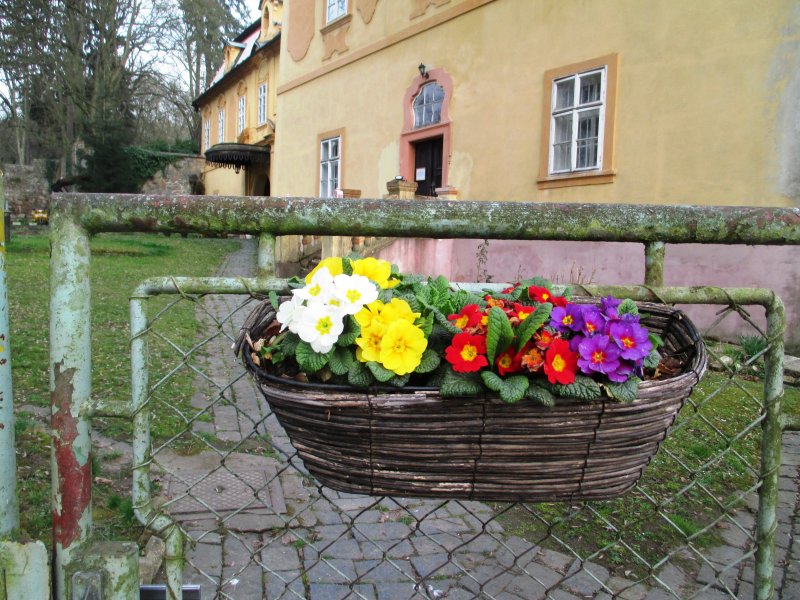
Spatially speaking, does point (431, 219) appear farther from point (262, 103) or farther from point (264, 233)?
point (262, 103)

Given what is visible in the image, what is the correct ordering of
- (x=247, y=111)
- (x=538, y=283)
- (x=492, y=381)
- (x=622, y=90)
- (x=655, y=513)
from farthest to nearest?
(x=247, y=111) < (x=622, y=90) < (x=655, y=513) < (x=538, y=283) < (x=492, y=381)

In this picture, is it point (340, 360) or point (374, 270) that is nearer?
point (340, 360)

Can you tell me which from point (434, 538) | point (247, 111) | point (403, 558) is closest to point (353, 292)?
point (403, 558)

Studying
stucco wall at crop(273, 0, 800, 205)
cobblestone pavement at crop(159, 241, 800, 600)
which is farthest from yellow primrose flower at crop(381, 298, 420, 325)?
stucco wall at crop(273, 0, 800, 205)

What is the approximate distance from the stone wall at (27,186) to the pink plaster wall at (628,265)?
964 inches

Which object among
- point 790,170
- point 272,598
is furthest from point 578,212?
point 790,170

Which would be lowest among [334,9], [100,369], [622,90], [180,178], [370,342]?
[100,369]

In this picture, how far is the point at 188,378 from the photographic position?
17.5 feet

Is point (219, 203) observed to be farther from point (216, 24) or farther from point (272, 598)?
point (216, 24)

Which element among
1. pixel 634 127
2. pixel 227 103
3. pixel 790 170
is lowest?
pixel 790 170

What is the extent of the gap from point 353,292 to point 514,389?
33 cm

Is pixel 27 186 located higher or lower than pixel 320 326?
higher

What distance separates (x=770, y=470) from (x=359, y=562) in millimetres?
1733

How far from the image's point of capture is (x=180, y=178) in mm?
31969
